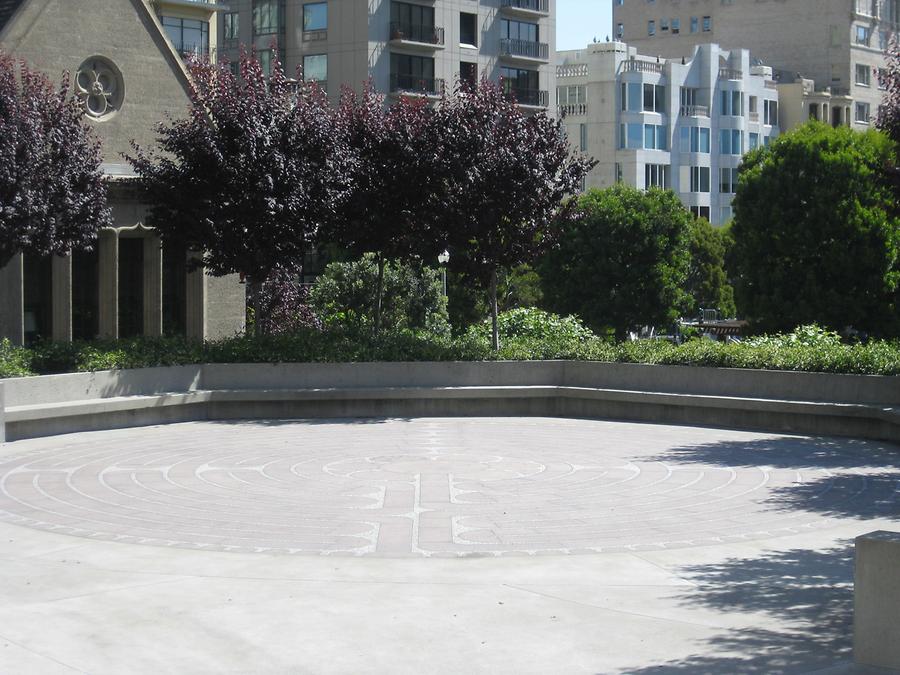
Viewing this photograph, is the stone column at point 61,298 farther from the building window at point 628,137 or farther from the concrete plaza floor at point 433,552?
the building window at point 628,137

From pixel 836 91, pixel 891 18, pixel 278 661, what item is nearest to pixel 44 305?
pixel 278 661

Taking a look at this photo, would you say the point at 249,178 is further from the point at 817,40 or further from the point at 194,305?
the point at 817,40

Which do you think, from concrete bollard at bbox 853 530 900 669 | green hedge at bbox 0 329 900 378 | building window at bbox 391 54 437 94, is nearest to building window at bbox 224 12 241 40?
building window at bbox 391 54 437 94

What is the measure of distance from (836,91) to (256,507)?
93.9 meters

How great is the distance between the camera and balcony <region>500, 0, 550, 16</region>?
229 ft

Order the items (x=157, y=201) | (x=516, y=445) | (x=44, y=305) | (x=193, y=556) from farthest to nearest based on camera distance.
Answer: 1. (x=44, y=305)
2. (x=157, y=201)
3. (x=516, y=445)
4. (x=193, y=556)

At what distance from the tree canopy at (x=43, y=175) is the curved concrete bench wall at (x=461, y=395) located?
3004 millimetres

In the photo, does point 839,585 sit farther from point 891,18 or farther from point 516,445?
point 891,18

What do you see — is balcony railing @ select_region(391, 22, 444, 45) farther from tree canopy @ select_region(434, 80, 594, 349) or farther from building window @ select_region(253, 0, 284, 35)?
tree canopy @ select_region(434, 80, 594, 349)

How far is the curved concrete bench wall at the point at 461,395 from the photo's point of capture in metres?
22.7

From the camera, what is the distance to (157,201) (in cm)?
2645

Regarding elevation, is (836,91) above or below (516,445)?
above

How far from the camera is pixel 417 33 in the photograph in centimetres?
6525

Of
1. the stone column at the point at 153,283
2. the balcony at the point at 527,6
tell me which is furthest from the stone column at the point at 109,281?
the balcony at the point at 527,6
